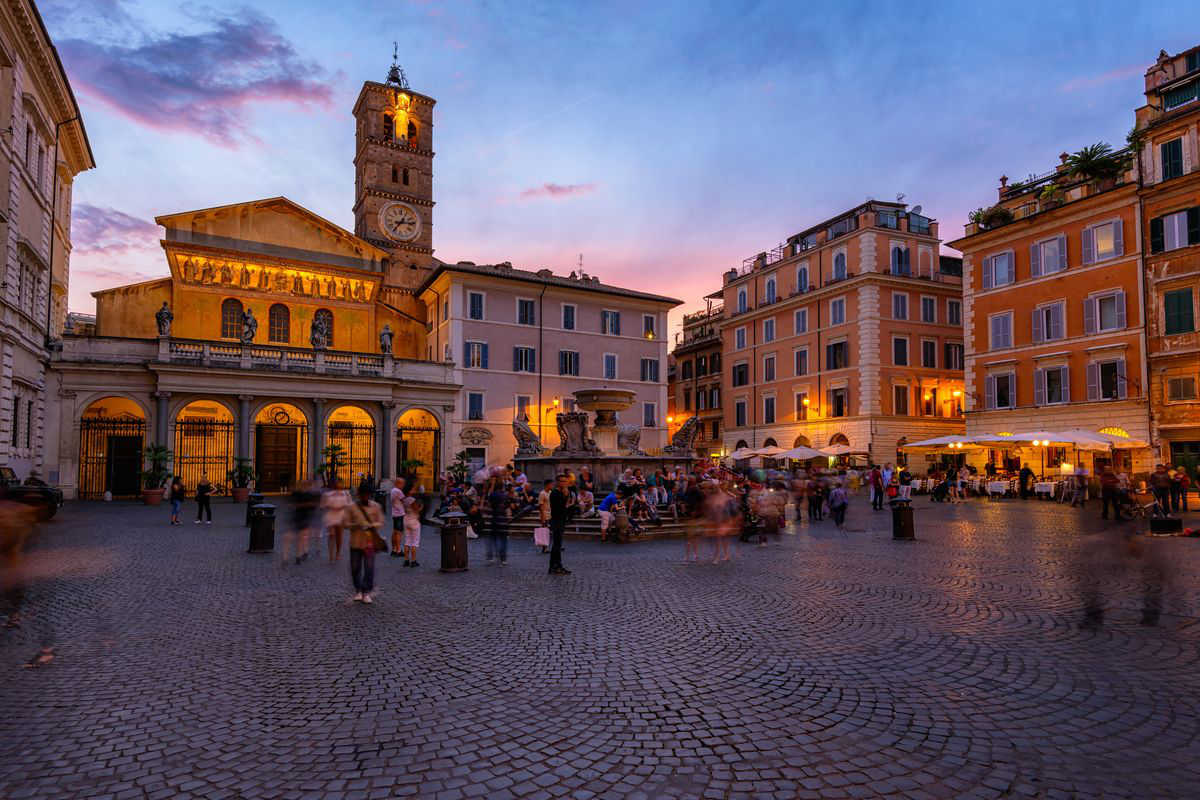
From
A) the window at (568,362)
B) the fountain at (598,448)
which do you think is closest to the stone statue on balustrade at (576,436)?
the fountain at (598,448)

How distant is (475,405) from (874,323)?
2318cm

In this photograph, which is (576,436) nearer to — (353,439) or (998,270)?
(353,439)

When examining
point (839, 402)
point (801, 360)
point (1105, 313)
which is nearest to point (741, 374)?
point (801, 360)

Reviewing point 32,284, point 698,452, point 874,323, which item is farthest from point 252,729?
point 698,452

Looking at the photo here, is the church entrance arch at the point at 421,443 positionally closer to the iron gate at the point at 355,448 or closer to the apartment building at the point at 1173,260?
the iron gate at the point at 355,448

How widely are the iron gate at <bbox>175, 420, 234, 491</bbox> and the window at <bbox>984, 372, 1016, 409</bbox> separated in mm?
35777

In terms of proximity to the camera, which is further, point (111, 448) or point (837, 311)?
point (837, 311)

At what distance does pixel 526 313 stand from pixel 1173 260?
2950cm

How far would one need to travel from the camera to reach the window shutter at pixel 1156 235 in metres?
28.0

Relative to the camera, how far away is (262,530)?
13727mm

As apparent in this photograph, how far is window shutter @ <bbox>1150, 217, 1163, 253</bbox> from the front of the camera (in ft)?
91.9

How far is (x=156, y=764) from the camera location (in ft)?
13.8

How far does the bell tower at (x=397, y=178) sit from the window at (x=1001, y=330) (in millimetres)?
38788

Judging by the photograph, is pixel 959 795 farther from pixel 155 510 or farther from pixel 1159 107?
pixel 1159 107
